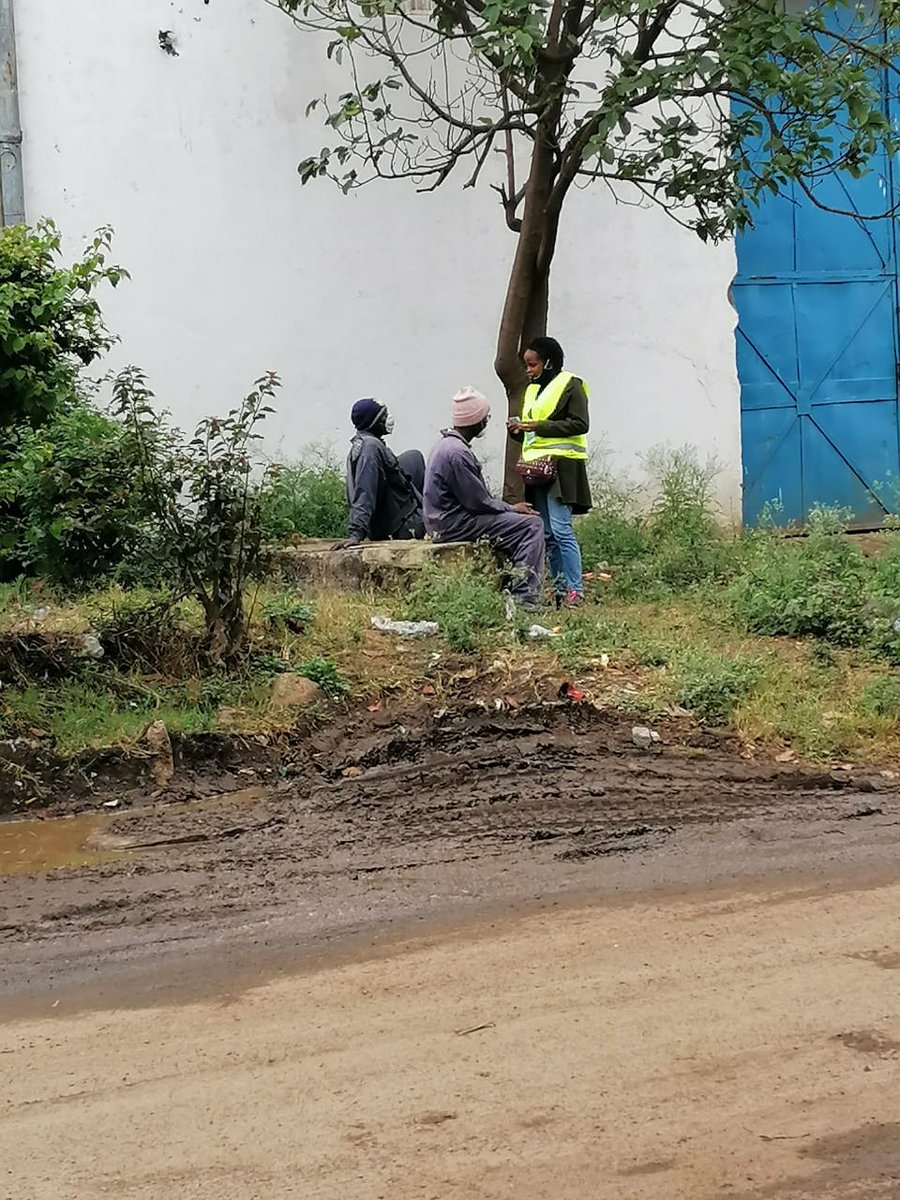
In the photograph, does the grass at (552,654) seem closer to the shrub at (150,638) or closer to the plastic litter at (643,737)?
the shrub at (150,638)

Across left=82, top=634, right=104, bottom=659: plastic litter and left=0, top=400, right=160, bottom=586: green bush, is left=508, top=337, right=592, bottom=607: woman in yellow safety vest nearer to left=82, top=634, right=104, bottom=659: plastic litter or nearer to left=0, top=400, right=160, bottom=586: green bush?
left=0, top=400, right=160, bottom=586: green bush

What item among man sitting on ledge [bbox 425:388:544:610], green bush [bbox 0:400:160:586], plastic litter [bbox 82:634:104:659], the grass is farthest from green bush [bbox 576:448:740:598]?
plastic litter [bbox 82:634:104:659]

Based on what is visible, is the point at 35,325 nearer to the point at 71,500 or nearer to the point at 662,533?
the point at 71,500

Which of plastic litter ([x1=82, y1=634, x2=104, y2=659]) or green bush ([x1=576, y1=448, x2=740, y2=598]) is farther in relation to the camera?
green bush ([x1=576, y1=448, x2=740, y2=598])

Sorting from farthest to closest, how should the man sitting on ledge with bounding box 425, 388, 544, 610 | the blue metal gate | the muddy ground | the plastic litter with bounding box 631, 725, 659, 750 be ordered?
the blue metal gate → the man sitting on ledge with bounding box 425, 388, 544, 610 → the plastic litter with bounding box 631, 725, 659, 750 → the muddy ground

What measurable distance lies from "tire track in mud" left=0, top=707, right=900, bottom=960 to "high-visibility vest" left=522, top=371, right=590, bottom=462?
2.61 metres

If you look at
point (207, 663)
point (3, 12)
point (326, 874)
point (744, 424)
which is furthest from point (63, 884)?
point (744, 424)

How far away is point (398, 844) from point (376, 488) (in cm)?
434

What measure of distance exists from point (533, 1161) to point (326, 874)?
189 centimetres

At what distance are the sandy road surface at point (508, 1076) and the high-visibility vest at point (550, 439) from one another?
4.60 meters

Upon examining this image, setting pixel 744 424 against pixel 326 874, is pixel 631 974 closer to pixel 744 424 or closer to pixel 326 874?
pixel 326 874

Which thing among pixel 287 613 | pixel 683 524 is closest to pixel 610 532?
pixel 683 524

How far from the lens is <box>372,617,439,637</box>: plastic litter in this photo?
22.4 feet

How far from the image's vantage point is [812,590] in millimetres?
7238
